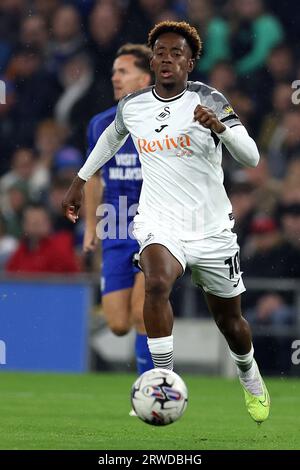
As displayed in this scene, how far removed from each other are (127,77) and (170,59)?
2.01 m

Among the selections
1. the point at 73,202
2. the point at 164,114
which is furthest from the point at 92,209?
the point at 164,114

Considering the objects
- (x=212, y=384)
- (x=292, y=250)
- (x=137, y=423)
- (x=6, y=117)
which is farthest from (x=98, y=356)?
(x=137, y=423)

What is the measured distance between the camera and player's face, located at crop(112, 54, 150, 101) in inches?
349

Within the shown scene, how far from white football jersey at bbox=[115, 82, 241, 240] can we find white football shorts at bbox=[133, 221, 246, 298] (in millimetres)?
52

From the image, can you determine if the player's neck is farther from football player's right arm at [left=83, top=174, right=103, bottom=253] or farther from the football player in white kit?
football player's right arm at [left=83, top=174, right=103, bottom=253]

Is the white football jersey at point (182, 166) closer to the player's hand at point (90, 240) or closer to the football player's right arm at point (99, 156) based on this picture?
the football player's right arm at point (99, 156)

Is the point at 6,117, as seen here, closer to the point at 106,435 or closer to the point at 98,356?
the point at 98,356

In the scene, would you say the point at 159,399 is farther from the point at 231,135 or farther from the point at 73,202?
the point at 73,202

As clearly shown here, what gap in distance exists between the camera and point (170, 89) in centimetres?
705

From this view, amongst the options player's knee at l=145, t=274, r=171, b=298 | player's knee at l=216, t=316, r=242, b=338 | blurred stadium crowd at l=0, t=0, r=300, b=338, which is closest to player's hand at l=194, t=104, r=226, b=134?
player's knee at l=145, t=274, r=171, b=298

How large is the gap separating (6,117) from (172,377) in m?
9.13

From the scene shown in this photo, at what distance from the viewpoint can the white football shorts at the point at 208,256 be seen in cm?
680

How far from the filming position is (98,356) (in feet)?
40.4

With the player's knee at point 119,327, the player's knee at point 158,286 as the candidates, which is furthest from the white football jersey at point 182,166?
the player's knee at point 119,327
